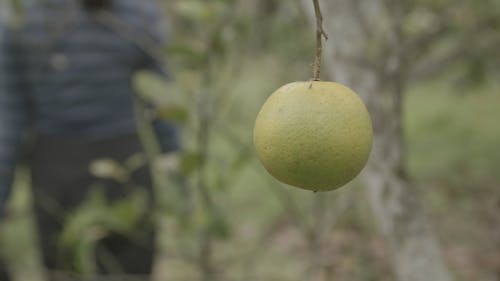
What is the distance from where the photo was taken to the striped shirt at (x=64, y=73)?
2.41m

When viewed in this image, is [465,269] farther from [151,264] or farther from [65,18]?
[65,18]

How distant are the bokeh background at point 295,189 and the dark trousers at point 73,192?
0.18 m

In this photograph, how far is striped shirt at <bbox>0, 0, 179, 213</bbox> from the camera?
2.41 m

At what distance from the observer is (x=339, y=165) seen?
0.74 metres

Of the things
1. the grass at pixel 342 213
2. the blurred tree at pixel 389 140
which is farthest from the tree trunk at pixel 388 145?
the grass at pixel 342 213

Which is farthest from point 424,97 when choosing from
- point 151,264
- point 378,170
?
point 378,170

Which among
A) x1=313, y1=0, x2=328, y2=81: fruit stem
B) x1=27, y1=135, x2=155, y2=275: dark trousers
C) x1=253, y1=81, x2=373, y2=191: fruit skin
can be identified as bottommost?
x1=27, y1=135, x2=155, y2=275: dark trousers

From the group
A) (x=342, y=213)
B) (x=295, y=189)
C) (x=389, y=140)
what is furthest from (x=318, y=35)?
(x=295, y=189)

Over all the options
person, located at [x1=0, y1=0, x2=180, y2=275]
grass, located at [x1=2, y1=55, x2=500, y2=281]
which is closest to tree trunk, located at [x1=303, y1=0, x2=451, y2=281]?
grass, located at [x1=2, y1=55, x2=500, y2=281]

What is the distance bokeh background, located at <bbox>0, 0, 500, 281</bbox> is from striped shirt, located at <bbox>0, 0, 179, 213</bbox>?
117mm

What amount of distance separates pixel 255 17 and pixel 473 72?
1356mm

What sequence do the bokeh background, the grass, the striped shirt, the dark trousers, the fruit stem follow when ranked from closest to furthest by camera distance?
the fruit stem < the bokeh background < the striped shirt < the dark trousers < the grass

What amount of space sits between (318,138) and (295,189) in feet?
12.6

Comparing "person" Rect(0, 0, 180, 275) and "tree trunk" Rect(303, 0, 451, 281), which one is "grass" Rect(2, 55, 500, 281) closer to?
"person" Rect(0, 0, 180, 275)
